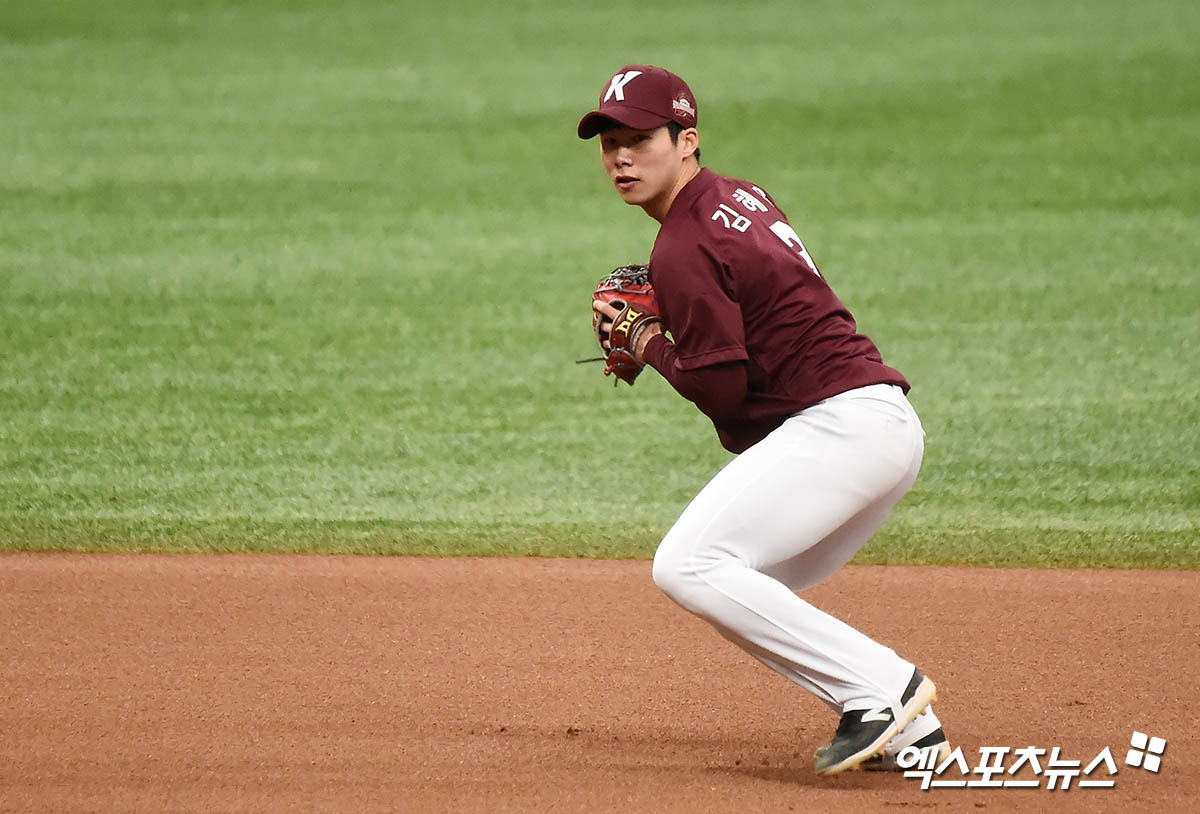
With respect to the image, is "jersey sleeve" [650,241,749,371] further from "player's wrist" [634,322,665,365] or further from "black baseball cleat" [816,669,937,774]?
"black baseball cleat" [816,669,937,774]

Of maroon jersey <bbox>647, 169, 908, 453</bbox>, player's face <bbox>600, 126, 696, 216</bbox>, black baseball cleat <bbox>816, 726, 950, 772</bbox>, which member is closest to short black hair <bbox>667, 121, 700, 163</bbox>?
player's face <bbox>600, 126, 696, 216</bbox>

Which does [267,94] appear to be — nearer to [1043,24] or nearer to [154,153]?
[154,153]

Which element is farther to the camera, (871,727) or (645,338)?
(645,338)

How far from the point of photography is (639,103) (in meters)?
3.62

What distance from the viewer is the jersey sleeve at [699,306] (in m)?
3.47

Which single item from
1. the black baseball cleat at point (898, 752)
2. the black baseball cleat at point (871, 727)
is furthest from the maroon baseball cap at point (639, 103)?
the black baseball cleat at point (898, 752)

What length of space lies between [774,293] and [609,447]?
400 centimetres

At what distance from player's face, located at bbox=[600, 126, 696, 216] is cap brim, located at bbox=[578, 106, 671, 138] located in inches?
1.2

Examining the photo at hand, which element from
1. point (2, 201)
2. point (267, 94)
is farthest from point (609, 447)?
point (267, 94)

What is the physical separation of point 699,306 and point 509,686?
163 cm

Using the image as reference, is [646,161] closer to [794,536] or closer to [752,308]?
[752,308]

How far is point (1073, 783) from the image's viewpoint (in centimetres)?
369

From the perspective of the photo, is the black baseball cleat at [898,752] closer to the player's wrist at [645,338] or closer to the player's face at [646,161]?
the player's wrist at [645,338]

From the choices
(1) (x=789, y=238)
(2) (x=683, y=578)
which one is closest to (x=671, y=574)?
(2) (x=683, y=578)
